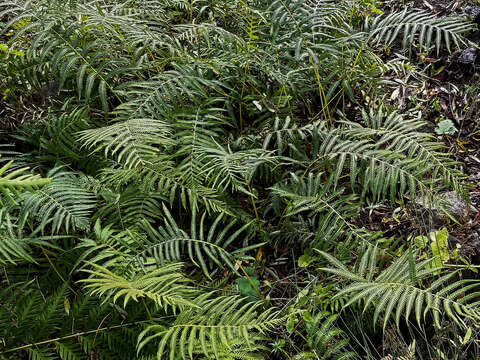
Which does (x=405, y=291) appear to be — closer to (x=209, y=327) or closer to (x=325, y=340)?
(x=325, y=340)

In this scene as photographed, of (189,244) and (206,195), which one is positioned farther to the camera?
(206,195)

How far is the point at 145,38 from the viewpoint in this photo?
2795mm

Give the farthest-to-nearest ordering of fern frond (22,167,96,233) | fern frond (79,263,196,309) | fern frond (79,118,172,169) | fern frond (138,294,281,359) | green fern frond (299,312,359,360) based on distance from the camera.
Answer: fern frond (79,118,172,169)
fern frond (22,167,96,233)
green fern frond (299,312,359,360)
fern frond (138,294,281,359)
fern frond (79,263,196,309)

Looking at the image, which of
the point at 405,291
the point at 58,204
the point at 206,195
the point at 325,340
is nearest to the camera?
the point at 405,291

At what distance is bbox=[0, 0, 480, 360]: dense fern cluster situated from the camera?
191cm

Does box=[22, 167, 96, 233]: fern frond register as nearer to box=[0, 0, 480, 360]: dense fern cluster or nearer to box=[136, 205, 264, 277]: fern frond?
box=[0, 0, 480, 360]: dense fern cluster

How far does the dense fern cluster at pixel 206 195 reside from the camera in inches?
75.1

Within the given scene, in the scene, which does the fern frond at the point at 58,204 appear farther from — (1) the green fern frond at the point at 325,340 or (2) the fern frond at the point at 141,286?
(1) the green fern frond at the point at 325,340

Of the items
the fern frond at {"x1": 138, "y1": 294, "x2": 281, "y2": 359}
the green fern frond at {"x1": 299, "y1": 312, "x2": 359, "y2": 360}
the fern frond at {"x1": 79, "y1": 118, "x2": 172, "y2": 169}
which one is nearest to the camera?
the fern frond at {"x1": 138, "y1": 294, "x2": 281, "y2": 359}

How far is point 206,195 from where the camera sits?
7.61ft

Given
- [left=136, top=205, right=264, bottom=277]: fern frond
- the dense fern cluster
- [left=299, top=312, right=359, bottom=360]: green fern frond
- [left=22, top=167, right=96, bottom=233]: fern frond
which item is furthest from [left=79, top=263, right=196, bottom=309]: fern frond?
[left=299, top=312, right=359, bottom=360]: green fern frond

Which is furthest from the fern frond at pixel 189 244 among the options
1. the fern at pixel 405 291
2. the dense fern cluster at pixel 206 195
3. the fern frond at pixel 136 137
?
the fern at pixel 405 291

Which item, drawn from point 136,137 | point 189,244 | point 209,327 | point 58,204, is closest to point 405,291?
point 209,327

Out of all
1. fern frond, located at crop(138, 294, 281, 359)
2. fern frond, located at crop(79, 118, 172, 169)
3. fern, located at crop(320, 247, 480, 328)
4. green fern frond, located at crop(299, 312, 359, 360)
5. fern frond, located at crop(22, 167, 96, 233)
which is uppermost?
fern frond, located at crop(79, 118, 172, 169)
